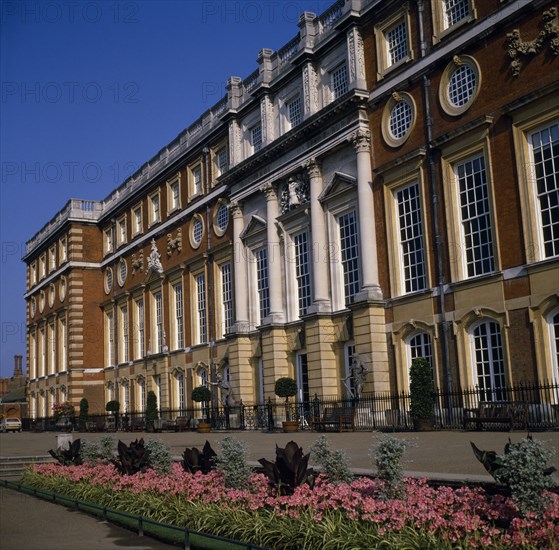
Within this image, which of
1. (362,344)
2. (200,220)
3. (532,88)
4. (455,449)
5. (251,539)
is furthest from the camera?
(200,220)

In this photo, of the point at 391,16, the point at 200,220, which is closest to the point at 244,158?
the point at 200,220

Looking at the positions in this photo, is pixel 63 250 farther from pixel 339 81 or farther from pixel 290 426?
pixel 290 426

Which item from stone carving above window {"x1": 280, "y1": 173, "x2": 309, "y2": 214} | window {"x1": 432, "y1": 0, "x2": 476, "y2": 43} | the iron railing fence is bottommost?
the iron railing fence

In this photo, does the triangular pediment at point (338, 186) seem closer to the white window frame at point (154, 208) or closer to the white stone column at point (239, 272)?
the white stone column at point (239, 272)

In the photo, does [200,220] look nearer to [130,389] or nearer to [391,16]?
[130,389]

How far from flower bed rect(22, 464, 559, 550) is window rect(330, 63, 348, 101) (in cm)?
2372

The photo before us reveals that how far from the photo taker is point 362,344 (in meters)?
30.6

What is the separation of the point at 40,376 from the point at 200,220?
34937 mm

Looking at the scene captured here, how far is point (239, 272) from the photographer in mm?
40844

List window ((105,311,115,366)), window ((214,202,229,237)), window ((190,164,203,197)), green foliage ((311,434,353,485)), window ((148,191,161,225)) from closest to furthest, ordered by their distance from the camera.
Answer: green foliage ((311,434,353,485)), window ((214,202,229,237)), window ((190,164,203,197)), window ((148,191,161,225)), window ((105,311,115,366))

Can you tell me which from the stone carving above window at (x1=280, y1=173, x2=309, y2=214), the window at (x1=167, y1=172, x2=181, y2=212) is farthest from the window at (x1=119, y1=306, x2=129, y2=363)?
the stone carving above window at (x1=280, y1=173, x2=309, y2=214)

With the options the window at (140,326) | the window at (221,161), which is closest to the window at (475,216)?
the window at (221,161)

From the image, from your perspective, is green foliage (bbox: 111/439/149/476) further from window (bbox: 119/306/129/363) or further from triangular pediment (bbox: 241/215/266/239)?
window (bbox: 119/306/129/363)

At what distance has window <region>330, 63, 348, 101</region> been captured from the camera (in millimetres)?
34031
